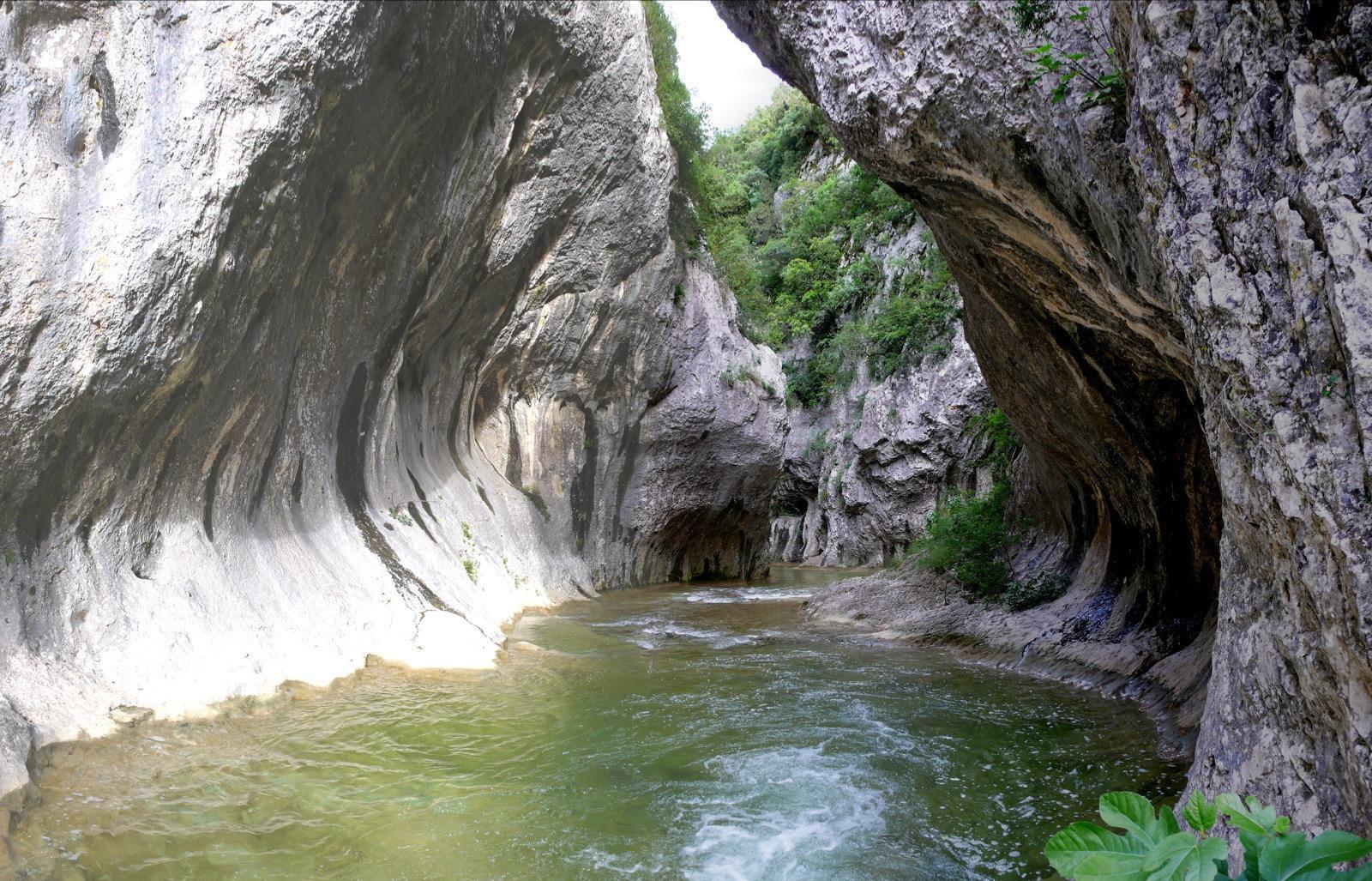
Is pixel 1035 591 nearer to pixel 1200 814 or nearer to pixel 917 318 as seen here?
pixel 1200 814

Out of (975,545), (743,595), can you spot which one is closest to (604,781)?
(975,545)

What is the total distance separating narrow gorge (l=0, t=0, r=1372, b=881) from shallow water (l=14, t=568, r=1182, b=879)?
36 millimetres

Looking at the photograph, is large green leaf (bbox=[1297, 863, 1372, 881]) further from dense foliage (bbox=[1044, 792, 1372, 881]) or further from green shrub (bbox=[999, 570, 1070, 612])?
green shrub (bbox=[999, 570, 1070, 612])

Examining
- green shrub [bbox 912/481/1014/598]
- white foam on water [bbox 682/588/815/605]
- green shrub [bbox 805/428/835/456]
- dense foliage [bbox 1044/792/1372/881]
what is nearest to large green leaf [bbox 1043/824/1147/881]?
dense foliage [bbox 1044/792/1372/881]

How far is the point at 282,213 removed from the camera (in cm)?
662

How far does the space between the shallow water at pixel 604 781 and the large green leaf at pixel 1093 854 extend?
221 centimetres

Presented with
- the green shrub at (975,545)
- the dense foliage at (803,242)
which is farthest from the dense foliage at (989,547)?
the dense foliage at (803,242)

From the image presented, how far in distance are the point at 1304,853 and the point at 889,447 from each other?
2435 cm

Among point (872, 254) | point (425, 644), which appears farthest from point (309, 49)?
point (872, 254)

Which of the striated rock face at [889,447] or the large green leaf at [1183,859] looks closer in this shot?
the large green leaf at [1183,859]

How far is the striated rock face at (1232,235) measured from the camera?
2629 millimetres

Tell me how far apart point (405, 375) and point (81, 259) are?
21.2 ft

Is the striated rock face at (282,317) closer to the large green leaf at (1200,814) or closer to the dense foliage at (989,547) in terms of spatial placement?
the large green leaf at (1200,814)

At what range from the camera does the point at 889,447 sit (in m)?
25.4
